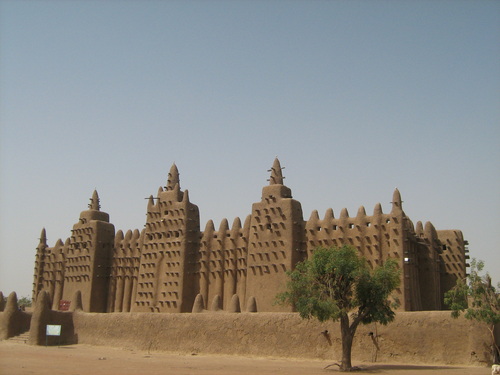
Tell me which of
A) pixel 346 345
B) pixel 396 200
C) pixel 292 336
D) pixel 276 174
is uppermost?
pixel 276 174

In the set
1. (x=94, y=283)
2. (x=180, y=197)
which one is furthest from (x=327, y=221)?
(x=94, y=283)

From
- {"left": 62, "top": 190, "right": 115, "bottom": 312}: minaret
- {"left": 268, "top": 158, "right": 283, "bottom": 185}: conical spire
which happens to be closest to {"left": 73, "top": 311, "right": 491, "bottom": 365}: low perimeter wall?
{"left": 62, "top": 190, "right": 115, "bottom": 312}: minaret

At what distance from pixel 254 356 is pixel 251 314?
2186 mm

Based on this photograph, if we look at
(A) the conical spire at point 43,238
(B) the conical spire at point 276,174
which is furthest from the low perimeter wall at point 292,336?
(A) the conical spire at point 43,238

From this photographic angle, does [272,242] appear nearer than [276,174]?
Yes

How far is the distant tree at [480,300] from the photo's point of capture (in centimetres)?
2489

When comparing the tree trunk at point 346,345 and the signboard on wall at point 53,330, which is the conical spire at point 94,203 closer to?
the signboard on wall at point 53,330

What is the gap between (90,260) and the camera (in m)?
49.5

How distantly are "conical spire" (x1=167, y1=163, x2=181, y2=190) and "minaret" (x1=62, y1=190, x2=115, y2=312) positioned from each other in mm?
7082

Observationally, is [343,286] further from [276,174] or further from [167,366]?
[276,174]

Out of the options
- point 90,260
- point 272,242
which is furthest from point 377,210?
point 90,260

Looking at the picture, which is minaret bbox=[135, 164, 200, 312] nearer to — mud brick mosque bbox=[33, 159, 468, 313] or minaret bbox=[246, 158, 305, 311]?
mud brick mosque bbox=[33, 159, 468, 313]

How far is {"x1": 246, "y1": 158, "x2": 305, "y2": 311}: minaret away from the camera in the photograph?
38.9 meters

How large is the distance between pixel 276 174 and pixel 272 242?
491 cm
